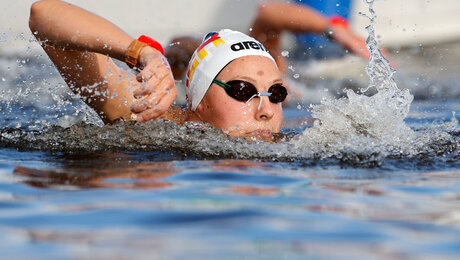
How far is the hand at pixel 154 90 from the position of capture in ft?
10.5

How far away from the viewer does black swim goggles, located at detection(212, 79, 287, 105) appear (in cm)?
418

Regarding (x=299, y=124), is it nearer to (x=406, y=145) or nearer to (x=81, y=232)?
(x=406, y=145)

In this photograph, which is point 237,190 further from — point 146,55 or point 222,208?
point 146,55

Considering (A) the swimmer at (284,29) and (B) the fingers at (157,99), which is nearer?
(B) the fingers at (157,99)

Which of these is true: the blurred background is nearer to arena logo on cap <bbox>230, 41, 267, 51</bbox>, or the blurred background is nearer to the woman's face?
arena logo on cap <bbox>230, 41, 267, 51</bbox>

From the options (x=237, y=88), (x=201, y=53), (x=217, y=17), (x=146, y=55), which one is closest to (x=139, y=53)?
(x=146, y=55)

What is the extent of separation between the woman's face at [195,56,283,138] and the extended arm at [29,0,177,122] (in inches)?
18.8

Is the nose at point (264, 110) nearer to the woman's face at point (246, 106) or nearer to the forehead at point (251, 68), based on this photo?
the woman's face at point (246, 106)

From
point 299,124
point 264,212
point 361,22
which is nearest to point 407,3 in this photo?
point 361,22

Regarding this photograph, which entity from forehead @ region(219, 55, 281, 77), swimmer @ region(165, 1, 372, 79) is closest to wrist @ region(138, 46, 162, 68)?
forehead @ region(219, 55, 281, 77)

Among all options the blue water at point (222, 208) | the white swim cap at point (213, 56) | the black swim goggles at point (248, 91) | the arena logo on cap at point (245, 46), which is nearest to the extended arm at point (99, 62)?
the blue water at point (222, 208)

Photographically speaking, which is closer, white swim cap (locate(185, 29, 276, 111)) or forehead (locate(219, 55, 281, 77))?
forehead (locate(219, 55, 281, 77))

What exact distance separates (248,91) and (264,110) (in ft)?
0.47

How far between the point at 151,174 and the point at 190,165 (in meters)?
0.31
